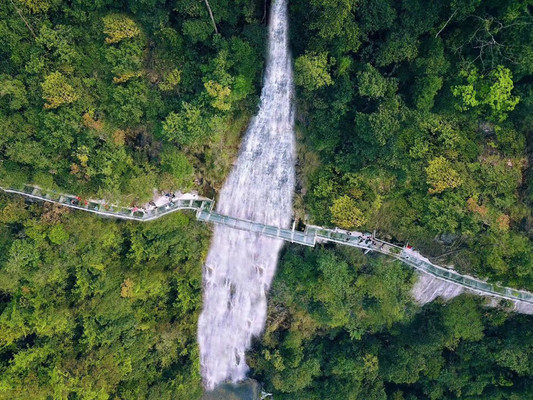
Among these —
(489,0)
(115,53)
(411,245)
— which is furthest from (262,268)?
(489,0)

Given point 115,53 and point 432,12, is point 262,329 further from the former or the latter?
point 432,12

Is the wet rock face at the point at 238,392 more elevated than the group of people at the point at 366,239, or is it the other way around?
the group of people at the point at 366,239

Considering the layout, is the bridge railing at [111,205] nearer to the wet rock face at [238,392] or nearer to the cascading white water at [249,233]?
the cascading white water at [249,233]

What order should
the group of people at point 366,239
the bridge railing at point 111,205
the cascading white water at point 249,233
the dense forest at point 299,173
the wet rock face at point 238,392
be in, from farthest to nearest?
the wet rock face at point 238,392, the group of people at point 366,239, the bridge railing at point 111,205, the cascading white water at point 249,233, the dense forest at point 299,173

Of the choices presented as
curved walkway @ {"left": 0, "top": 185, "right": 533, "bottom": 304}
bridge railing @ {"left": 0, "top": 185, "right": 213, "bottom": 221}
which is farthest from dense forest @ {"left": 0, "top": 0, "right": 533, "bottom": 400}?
curved walkway @ {"left": 0, "top": 185, "right": 533, "bottom": 304}

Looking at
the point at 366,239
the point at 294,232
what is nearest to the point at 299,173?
the point at 294,232

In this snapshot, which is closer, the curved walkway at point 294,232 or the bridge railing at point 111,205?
the curved walkway at point 294,232

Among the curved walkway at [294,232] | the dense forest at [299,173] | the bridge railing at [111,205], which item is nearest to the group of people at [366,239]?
the curved walkway at [294,232]
